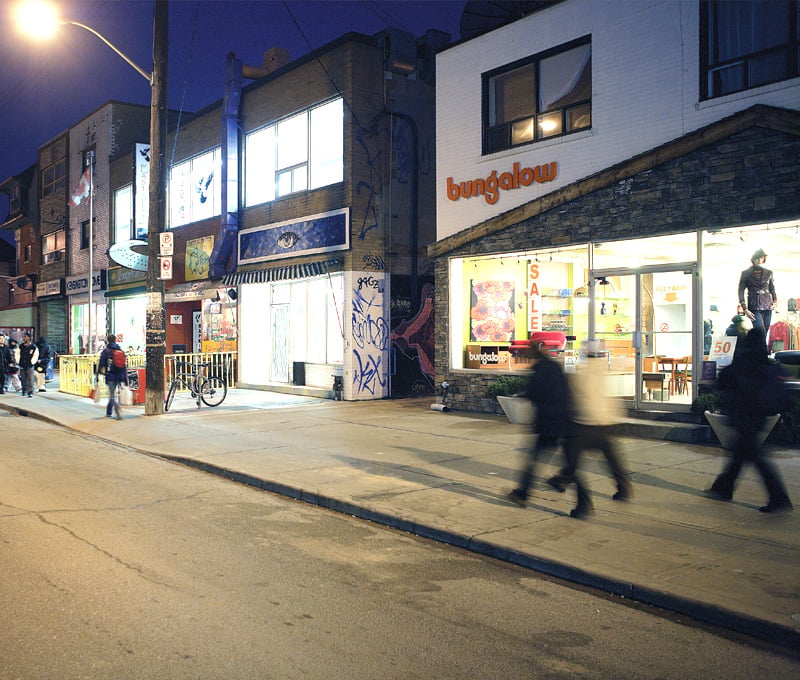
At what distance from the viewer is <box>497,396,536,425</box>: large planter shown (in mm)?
13617

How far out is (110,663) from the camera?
4.11m

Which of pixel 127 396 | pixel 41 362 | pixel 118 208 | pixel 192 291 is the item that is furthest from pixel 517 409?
pixel 118 208

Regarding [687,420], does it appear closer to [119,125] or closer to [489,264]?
[489,264]

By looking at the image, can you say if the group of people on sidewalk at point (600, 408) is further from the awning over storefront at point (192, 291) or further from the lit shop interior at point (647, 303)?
the awning over storefront at point (192, 291)

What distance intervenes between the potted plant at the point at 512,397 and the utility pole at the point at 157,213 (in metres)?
6.78

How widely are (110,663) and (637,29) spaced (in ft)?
41.1

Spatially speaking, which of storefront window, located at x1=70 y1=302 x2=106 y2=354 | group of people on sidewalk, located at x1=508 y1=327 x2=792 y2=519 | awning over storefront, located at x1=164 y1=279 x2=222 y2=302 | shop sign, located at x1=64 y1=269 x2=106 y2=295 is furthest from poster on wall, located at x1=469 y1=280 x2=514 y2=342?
shop sign, located at x1=64 y1=269 x2=106 y2=295

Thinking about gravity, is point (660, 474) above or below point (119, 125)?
below

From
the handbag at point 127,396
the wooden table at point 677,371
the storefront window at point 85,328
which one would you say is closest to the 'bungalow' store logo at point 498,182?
the wooden table at point 677,371

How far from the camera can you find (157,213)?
50.5 ft

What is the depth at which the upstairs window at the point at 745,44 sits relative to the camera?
11.3m

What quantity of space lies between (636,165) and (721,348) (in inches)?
131

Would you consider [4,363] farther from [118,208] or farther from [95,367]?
[118,208]

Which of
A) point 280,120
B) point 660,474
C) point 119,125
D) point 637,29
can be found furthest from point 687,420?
point 119,125
